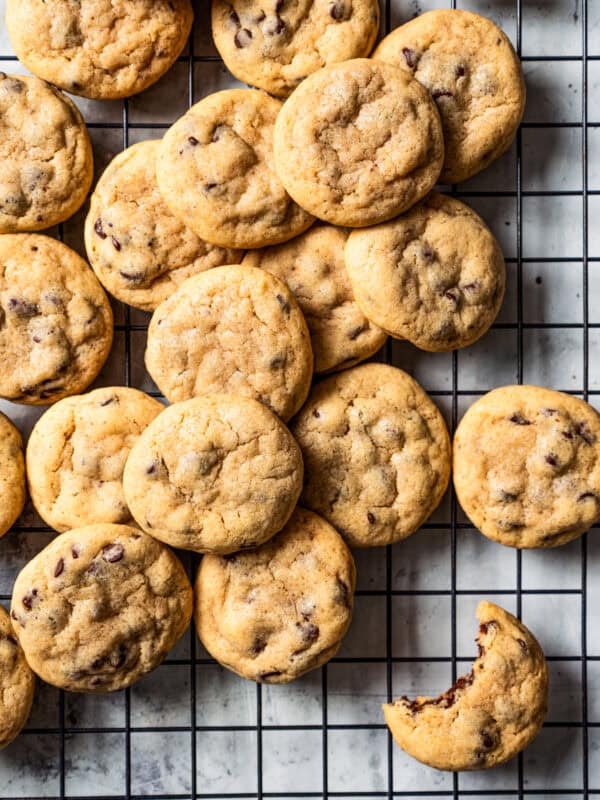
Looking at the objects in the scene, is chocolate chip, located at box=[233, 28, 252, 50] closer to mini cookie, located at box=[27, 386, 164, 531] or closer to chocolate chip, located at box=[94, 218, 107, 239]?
chocolate chip, located at box=[94, 218, 107, 239]

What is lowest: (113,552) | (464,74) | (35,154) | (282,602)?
(282,602)

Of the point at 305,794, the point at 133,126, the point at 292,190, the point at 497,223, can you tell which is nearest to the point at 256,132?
the point at 292,190

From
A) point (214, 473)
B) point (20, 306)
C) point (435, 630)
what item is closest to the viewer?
point (214, 473)

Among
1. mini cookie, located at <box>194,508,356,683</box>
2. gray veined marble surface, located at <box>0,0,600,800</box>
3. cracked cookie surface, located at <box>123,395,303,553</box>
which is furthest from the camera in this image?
gray veined marble surface, located at <box>0,0,600,800</box>

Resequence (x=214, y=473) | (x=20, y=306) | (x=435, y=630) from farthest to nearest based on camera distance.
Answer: (x=435, y=630) → (x=20, y=306) → (x=214, y=473)

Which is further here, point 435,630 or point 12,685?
point 435,630

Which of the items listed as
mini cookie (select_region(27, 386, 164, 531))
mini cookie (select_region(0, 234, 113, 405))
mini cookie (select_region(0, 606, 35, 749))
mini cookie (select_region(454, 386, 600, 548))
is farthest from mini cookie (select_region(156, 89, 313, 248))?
mini cookie (select_region(0, 606, 35, 749))

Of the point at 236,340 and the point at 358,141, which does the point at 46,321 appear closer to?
the point at 236,340

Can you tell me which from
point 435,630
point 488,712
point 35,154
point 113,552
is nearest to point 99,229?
point 35,154
